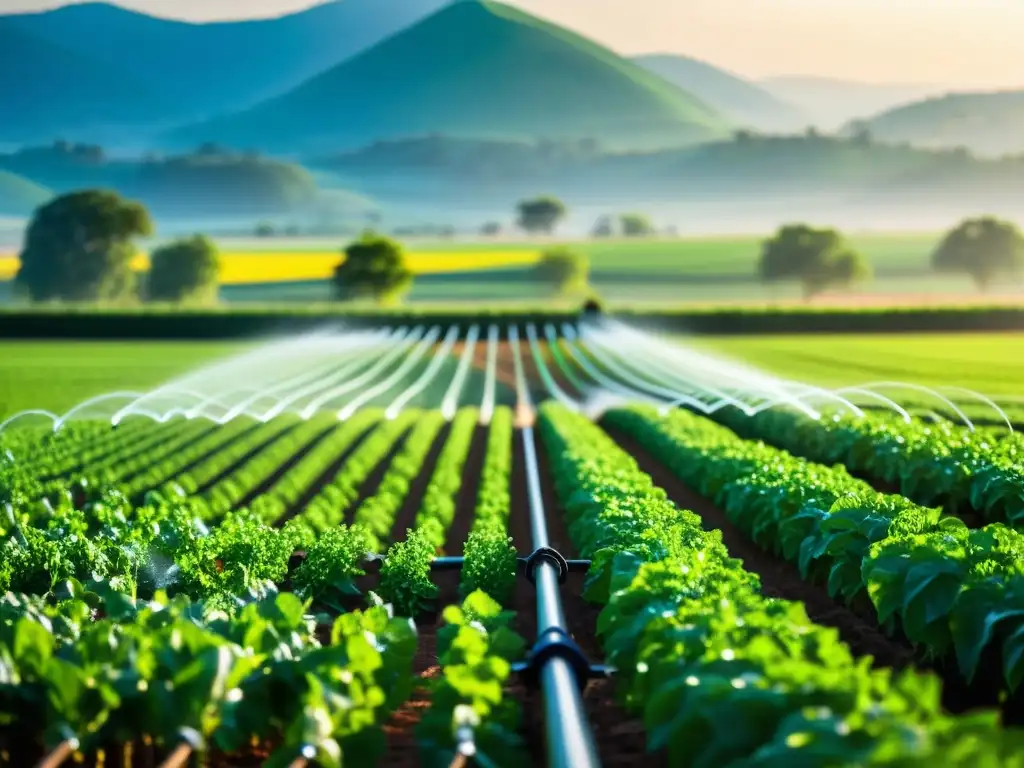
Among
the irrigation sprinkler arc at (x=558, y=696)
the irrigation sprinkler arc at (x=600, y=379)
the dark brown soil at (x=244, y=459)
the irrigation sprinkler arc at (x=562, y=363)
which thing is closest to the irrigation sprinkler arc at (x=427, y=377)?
the dark brown soil at (x=244, y=459)

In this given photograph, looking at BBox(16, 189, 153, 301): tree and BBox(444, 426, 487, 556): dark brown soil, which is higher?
BBox(16, 189, 153, 301): tree

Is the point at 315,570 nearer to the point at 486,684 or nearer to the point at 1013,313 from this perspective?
the point at 486,684

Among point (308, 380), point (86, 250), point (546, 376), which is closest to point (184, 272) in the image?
point (86, 250)

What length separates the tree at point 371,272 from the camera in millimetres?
86438

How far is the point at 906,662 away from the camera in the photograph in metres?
7.79

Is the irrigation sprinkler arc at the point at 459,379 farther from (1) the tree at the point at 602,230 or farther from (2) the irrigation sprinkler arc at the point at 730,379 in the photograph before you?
(1) the tree at the point at 602,230

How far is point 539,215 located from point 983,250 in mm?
85893

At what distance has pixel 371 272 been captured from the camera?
3403 inches

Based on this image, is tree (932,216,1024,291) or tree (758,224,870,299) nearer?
tree (758,224,870,299)

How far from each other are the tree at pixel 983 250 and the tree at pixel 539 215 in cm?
8173

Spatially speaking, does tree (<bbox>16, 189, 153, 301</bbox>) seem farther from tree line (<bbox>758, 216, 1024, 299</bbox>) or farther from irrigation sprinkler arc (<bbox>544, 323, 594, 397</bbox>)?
tree line (<bbox>758, 216, 1024, 299</bbox>)

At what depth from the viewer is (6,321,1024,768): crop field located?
498 centimetres

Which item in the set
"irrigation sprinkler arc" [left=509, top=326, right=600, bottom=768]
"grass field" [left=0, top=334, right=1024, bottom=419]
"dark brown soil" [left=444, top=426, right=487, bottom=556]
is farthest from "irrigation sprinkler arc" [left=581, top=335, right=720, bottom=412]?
"irrigation sprinkler arc" [left=509, top=326, right=600, bottom=768]

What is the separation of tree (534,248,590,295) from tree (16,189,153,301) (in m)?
40.8
